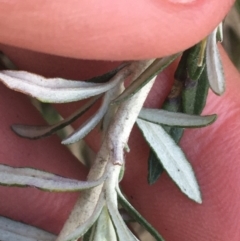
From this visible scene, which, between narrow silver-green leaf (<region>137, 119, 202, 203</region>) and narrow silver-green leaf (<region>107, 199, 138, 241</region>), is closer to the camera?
narrow silver-green leaf (<region>107, 199, 138, 241</region>)

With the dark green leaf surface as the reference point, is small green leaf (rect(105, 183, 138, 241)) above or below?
below

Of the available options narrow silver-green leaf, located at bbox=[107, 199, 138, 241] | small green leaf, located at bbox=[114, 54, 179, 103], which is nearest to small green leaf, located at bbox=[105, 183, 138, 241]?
narrow silver-green leaf, located at bbox=[107, 199, 138, 241]

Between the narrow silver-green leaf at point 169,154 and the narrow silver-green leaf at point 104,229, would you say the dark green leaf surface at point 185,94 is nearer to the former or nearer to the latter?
the narrow silver-green leaf at point 169,154

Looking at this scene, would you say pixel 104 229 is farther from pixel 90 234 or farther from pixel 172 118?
pixel 172 118

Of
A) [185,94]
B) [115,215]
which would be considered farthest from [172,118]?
[115,215]

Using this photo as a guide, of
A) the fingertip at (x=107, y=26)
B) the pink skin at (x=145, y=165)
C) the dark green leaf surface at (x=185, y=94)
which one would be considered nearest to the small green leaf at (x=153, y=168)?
the dark green leaf surface at (x=185, y=94)

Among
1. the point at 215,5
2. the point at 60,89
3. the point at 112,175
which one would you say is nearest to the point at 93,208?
the point at 112,175

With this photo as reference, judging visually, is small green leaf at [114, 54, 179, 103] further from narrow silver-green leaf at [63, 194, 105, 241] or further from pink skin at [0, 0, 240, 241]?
pink skin at [0, 0, 240, 241]
